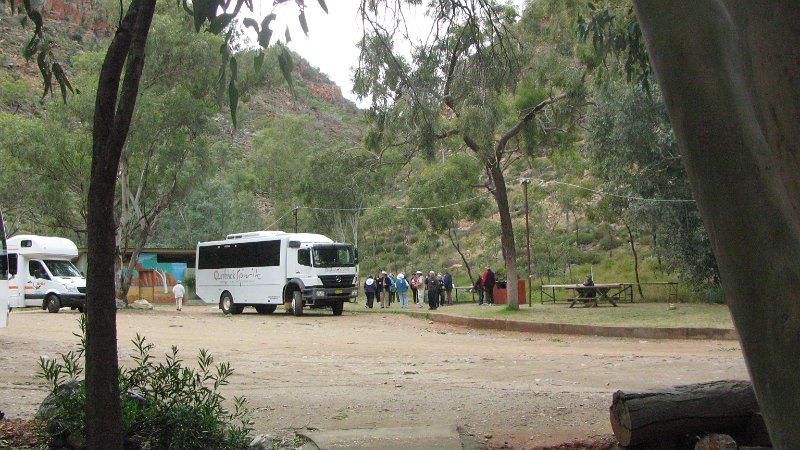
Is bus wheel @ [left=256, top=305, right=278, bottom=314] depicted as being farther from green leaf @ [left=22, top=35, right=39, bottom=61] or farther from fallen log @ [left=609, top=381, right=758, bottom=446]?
fallen log @ [left=609, top=381, right=758, bottom=446]

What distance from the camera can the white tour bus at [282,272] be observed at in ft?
90.5

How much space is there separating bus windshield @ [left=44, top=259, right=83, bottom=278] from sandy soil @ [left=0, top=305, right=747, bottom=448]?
9676 millimetres

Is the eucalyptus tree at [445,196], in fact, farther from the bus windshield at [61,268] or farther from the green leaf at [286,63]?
the green leaf at [286,63]

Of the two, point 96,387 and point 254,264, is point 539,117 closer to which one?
point 254,264

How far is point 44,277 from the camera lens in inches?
1141

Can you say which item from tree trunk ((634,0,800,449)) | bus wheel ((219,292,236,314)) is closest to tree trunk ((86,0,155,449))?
tree trunk ((634,0,800,449))

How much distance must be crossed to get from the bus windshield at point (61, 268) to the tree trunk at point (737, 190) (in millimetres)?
29903

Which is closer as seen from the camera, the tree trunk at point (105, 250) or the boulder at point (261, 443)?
the tree trunk at point (105, 250)

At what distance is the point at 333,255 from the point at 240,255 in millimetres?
3930

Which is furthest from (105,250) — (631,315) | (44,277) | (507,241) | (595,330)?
(44,277)

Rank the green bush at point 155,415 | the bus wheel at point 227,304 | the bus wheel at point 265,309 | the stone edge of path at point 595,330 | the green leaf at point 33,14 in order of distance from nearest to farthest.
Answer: the green leaf at point 33,14 < the green bush at point 155,415 < the stone edge of path at point 595,330 < the bus wheel at point 227,304 < the bus wheel at point 265,309

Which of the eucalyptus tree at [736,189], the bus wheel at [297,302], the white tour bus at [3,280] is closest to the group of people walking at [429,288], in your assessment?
the bus wheel at [297,302]

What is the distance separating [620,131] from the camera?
25.5 m

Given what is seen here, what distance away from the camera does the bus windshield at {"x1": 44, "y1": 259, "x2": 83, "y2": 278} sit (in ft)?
95.8
